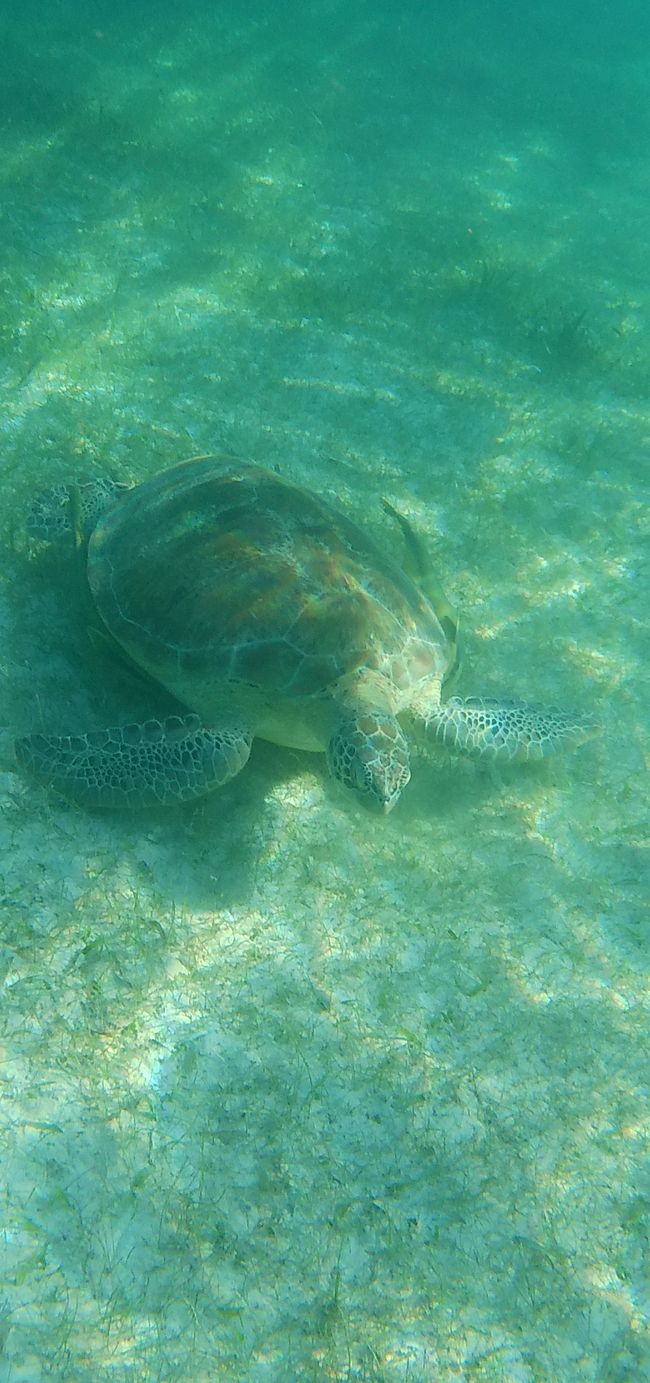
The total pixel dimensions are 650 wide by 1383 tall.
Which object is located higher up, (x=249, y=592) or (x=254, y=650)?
(x=249, y=592)

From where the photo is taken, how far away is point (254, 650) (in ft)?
11.9

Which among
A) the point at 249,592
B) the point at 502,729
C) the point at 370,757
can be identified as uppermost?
the point at 249,592

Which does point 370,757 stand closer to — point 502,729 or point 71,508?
point 502,729

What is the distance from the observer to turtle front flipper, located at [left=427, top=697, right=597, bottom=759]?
405 centimetres

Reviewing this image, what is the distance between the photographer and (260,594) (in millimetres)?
3729

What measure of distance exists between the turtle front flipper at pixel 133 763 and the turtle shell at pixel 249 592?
34 cm

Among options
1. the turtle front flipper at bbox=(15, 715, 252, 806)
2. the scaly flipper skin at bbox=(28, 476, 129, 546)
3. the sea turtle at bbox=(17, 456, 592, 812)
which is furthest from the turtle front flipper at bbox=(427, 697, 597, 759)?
the scaly flipper skin at bbox=(28, 476, 129, 546)

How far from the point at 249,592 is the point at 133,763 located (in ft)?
3.51

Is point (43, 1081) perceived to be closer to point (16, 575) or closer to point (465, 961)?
point (465, 961)

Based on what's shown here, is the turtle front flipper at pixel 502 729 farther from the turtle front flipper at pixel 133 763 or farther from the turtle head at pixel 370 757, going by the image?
the turtle front flipper at pixel 133 763

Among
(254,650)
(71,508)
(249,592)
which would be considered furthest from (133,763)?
(71,508)

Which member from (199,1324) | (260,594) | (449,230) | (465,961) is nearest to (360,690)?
(260,594)

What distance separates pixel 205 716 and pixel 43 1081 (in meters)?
1.84

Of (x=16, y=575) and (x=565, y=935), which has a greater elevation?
(x=16, y=575)
